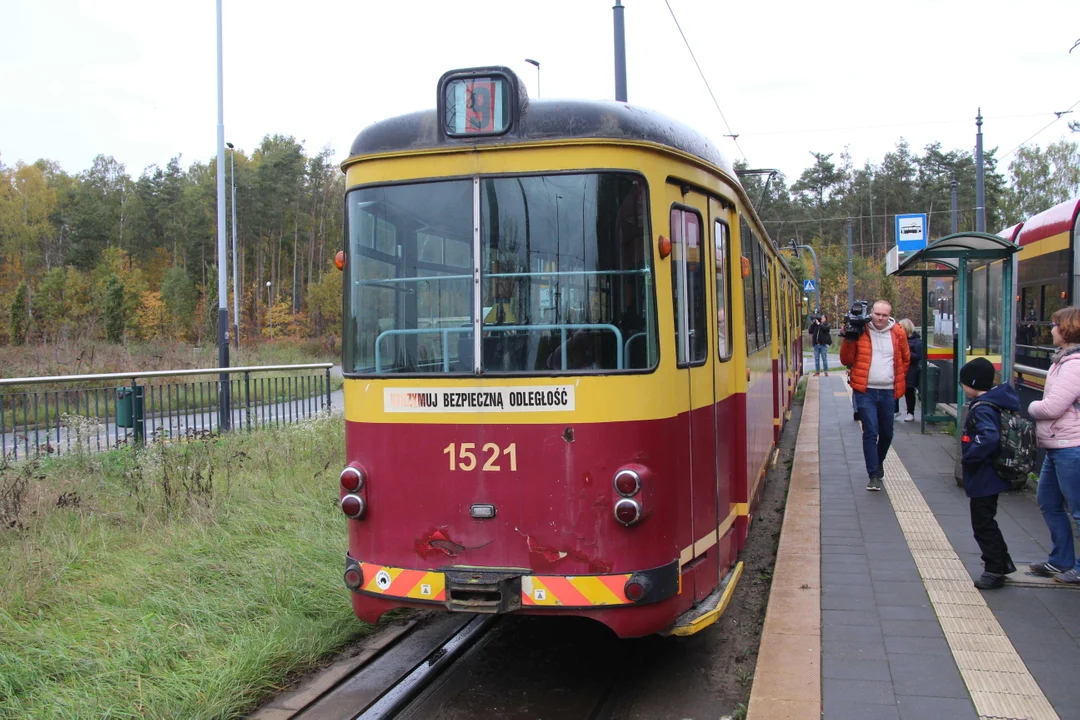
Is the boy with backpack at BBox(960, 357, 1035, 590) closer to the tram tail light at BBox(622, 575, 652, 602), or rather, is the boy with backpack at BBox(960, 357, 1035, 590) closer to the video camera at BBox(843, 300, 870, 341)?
the tram tail light at BBox(622, 575, 652, 602)

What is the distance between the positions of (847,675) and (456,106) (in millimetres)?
3539

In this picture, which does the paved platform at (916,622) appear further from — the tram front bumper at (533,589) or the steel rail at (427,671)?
the steel rail at (427,671)

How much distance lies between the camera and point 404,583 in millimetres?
4426

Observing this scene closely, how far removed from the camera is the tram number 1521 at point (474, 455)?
430 cm

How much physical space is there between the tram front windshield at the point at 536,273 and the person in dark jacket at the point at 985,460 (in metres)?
2.55

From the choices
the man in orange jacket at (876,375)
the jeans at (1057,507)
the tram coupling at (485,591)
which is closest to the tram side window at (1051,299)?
the man in orange jacket at (876,375)

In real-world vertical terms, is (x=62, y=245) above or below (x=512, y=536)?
above

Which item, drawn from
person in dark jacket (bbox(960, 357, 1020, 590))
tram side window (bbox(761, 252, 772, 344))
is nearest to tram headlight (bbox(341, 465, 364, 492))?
person in dark jacket (bbox(960, 357, 1020, 590))

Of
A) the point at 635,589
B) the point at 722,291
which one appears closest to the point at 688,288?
the point at 722,291

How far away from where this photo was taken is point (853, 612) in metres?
5.38

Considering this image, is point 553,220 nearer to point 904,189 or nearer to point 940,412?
point 940,412

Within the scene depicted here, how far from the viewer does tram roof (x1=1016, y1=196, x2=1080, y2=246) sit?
1085 cm

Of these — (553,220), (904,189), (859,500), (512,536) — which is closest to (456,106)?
(553,220)

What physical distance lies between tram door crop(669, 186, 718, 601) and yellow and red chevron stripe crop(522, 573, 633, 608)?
20.5 inches
